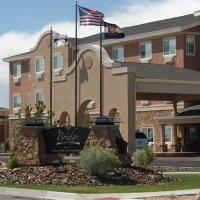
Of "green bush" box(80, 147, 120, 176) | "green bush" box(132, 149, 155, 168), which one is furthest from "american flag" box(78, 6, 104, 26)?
"green bush" box(80, 147, 120, 176)

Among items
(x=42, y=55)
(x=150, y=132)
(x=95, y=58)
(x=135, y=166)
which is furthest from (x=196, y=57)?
(x=135, y=166)

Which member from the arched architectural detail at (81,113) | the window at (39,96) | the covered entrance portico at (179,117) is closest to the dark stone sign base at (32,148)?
the covered entrance portico at (179,117)

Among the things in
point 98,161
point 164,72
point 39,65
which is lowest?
point 98,161

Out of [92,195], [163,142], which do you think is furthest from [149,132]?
[92,195]

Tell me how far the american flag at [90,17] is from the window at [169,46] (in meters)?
12.5

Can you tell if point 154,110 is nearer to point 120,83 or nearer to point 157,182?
point 120,83

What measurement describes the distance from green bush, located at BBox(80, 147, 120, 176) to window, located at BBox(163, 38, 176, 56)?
120 feet

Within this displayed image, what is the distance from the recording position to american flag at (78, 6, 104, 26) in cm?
4797

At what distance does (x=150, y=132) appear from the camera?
6034 cm

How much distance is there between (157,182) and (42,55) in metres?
47.5

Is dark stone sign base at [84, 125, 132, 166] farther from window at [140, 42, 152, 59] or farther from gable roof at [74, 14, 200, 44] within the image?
window at [140, 42, 152, 59]

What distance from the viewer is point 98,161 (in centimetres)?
2334

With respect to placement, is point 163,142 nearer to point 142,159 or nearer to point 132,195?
point 142,159

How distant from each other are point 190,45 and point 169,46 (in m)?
1.98
